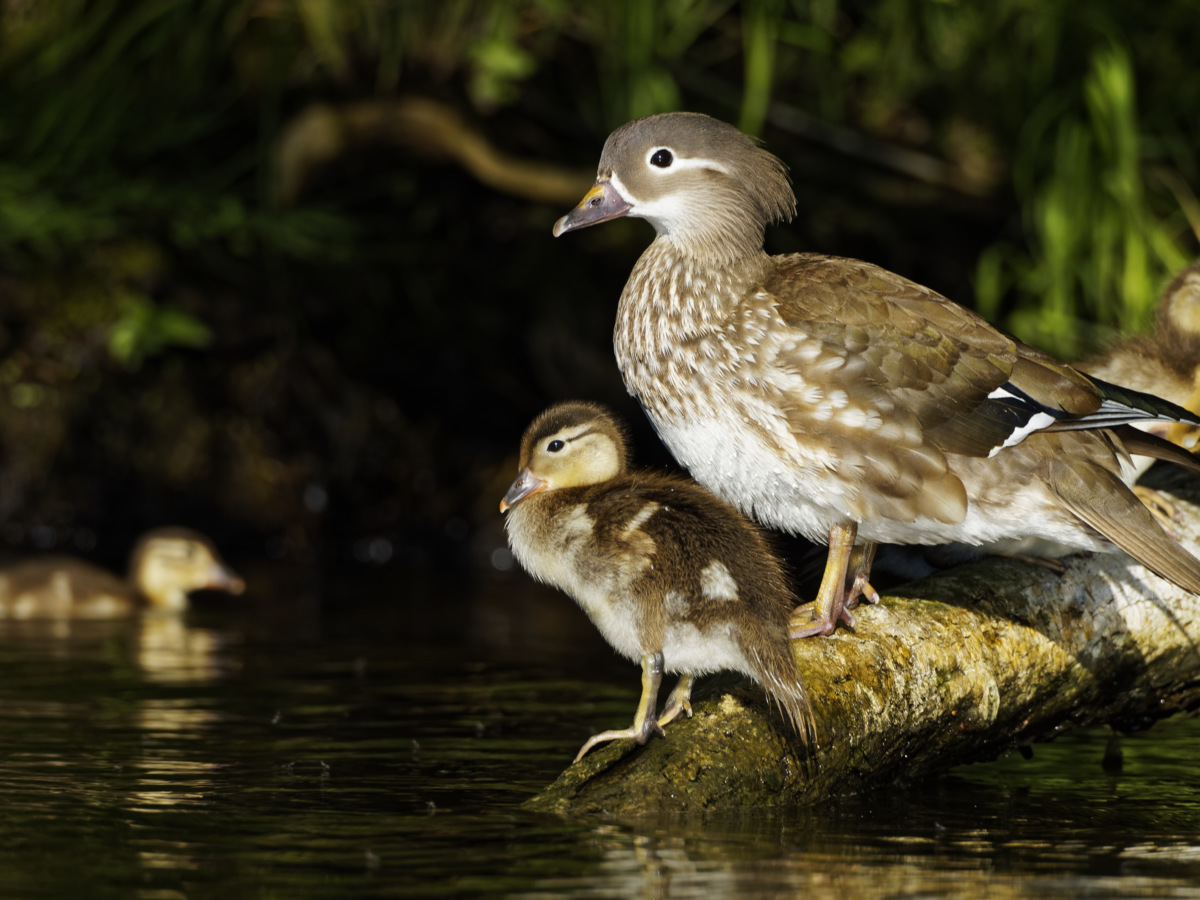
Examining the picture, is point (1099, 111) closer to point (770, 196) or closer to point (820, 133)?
point (820, 133)

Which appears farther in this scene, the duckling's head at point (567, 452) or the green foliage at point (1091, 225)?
the green foliage at point (1091, 225)

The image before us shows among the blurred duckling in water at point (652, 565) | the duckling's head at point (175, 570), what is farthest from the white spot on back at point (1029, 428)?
the duckling's head at point (175, 570)

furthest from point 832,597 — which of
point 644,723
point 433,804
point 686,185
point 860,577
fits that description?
point 686,185

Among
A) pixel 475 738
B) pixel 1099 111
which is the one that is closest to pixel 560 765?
pixel 475 738

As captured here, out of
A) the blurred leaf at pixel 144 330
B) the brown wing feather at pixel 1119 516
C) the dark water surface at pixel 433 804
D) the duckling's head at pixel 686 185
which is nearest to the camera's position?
the dark water surface at pixel 433 804

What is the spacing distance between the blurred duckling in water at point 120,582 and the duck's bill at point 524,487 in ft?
13.8

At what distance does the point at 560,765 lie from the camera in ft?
15.8

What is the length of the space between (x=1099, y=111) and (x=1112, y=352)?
370cm

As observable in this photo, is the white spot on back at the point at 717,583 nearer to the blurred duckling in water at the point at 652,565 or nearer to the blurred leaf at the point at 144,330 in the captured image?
the blurred duckling in water at the point at 652,565

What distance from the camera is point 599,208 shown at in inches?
196

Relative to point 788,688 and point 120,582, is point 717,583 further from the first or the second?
point 120,582

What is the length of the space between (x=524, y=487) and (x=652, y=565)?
63 cm

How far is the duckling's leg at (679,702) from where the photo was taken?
4371 millimetres

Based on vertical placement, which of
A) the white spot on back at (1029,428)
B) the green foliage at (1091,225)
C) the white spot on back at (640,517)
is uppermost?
the green foliage at (1091,225)
